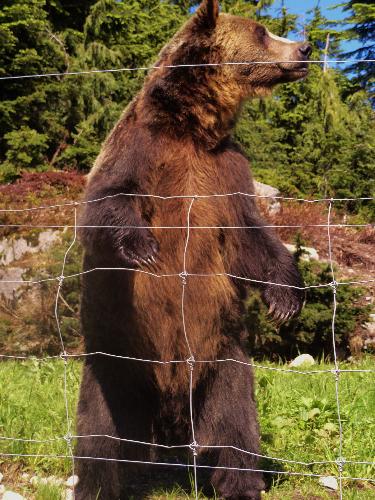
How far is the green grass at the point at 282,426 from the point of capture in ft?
10.6

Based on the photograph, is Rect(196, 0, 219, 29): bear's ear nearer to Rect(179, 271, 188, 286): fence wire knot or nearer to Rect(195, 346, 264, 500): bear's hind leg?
Rect(179, 271, 188, 286): fence wire knot

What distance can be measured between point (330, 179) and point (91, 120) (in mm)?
5379

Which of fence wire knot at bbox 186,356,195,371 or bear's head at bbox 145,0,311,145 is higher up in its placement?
bear's head at bbox 145,0,311,145

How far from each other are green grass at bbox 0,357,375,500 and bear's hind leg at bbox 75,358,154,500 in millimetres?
168

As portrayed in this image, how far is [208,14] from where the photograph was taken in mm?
3449

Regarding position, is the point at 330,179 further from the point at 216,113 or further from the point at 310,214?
the point at 216,113

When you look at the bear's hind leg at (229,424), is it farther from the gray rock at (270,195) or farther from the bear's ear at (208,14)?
the gray rock at (270,195)

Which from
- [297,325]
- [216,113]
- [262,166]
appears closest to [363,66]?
[262,166]

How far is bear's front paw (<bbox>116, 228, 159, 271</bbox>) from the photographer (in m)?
2.73

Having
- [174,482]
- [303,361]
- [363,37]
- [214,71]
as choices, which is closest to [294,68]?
[214,71]

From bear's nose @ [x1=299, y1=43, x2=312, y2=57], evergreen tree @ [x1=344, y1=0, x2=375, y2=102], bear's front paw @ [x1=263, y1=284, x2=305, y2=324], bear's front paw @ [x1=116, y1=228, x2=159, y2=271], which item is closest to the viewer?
bear's front paw @ [x1=116, y1=228, x2=159, y2=271]

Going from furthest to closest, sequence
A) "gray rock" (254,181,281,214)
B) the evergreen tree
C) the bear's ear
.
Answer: the evergreen tree
"gray rock" (254,181,281,214)
the bear's ear

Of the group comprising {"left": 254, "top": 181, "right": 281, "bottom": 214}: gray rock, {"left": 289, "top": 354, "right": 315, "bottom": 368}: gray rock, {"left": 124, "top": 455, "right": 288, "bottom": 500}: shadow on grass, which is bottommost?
{"left": 254, "top": 181, "right": 281, "bottom": 214}: gray rock

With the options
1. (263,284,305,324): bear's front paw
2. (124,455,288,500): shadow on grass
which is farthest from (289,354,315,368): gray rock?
(263,284,305,324): bear's front paw
